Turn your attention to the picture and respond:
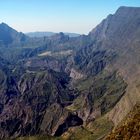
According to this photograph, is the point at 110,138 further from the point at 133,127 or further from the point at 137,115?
the point at 137,115

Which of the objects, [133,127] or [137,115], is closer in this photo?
[133,127]

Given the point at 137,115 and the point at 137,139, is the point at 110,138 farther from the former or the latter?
the point at 137,115

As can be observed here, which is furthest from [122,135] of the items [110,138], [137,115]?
[137,115]

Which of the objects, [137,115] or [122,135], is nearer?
[122,135]

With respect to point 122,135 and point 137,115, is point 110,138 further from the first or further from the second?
point 137,115

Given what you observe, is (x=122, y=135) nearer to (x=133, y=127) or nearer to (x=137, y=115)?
(x=133, y=127)

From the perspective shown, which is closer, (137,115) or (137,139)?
(137,139)
